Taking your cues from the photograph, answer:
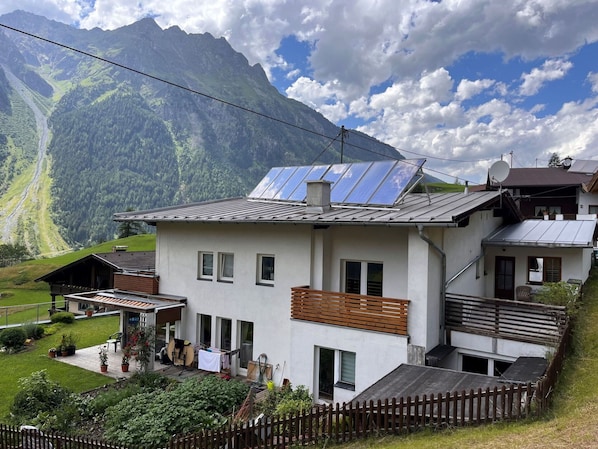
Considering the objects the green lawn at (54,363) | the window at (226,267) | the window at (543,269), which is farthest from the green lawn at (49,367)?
the window at (543,269)

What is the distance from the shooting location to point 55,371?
16.9m

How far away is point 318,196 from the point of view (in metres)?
14.2

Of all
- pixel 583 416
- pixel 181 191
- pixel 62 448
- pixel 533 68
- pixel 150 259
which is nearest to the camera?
pixel 583 416

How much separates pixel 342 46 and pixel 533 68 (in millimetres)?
14195

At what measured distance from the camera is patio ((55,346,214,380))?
1580cm

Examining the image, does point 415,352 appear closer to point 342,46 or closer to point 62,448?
point 62,448

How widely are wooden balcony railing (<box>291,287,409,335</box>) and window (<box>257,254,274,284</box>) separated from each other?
81.2 inches

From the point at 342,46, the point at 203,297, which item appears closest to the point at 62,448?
the point at 203,297

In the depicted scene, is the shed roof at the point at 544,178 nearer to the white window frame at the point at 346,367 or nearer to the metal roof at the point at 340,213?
the metal roof at the point at 340,213

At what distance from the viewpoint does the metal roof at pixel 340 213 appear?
11.3 metres

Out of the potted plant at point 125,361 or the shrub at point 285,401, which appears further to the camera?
the potted plant at point 125,361

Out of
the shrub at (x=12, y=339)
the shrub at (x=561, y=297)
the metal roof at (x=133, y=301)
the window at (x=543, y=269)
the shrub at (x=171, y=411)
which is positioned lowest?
the shrub at (x=12, y=339)

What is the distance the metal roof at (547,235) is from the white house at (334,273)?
23.3 inches

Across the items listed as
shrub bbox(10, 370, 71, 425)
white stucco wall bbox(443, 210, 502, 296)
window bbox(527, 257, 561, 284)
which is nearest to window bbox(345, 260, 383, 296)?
white stucco wall bbox(443, 210, 502, 296)
